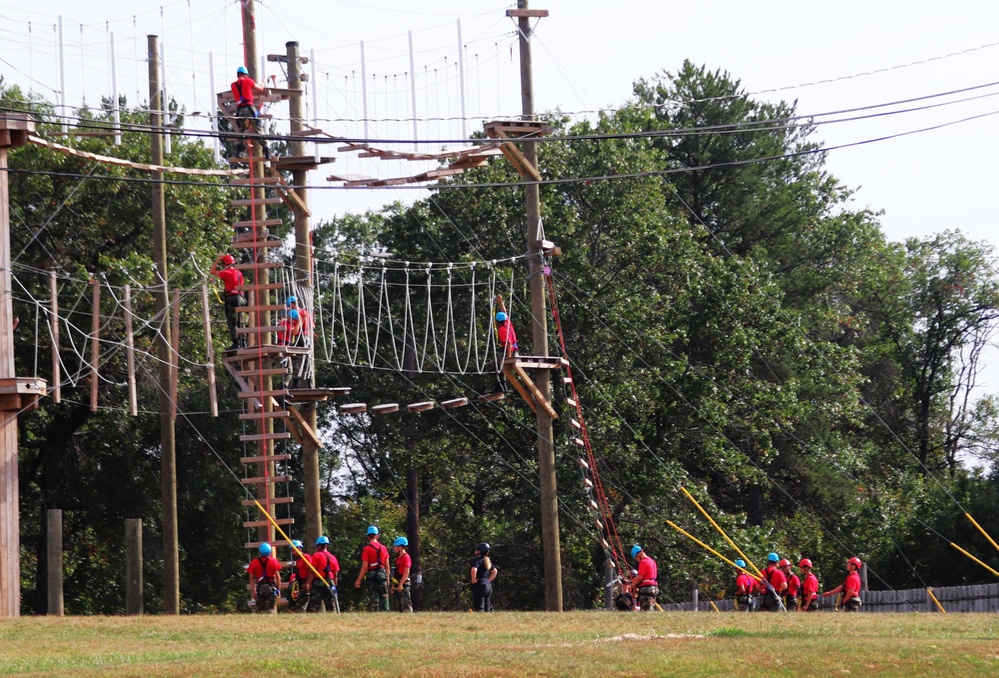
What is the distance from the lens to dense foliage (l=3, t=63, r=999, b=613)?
36.2m

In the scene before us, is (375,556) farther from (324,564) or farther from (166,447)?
(166,447)

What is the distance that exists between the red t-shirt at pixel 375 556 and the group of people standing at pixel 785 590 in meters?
6.38

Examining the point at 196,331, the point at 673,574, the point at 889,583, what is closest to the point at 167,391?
the point at 196,331

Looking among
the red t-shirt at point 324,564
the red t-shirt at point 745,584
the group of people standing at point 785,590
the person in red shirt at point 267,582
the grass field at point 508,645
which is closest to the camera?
the grass field at point 508,645

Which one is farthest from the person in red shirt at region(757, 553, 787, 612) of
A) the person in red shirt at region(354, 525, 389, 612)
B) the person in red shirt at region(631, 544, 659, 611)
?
the person in red shirt at region(354, 525, 389, 612)

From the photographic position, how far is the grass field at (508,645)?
48.7ft

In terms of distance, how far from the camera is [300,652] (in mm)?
16203

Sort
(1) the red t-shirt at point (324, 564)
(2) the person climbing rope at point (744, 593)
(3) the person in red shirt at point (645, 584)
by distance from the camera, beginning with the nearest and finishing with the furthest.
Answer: (1) the red t-shirt at point (324, 564), (3) the person in red shirt at point (645, 584), (2) the person climbing rope at point (744, 593)

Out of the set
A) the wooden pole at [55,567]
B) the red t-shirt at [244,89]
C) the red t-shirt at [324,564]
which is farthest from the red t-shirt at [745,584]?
the red t-shirt at [244,89]

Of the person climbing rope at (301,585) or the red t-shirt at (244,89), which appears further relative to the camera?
the red t-shirt at (244,89)

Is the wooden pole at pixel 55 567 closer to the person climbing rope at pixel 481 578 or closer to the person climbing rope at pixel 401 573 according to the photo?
the person climbing rope at pixel 401 573

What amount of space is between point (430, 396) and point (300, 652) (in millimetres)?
22841

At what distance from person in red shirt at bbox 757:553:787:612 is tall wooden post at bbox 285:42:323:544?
25.2 ft

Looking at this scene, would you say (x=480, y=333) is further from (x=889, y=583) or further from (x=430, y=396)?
(x=889, y=583)
